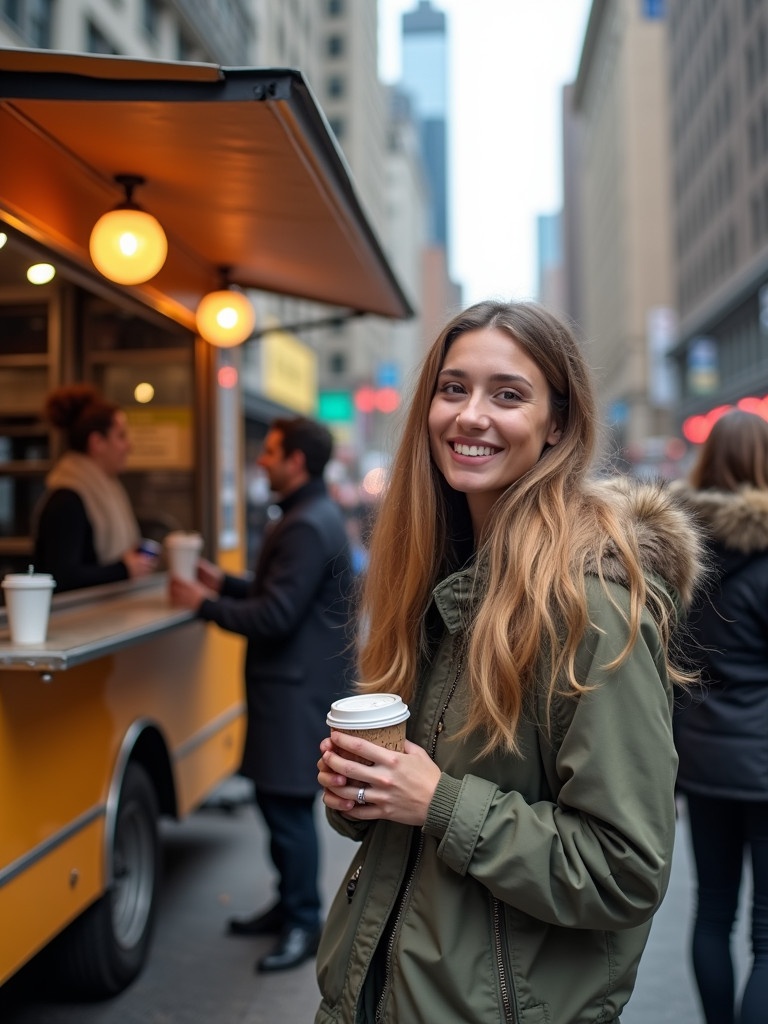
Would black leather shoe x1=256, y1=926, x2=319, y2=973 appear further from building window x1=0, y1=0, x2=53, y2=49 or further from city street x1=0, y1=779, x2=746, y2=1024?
building window x1=0, y1=0, x2=53, y2=49

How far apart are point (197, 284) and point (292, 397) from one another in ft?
64.6

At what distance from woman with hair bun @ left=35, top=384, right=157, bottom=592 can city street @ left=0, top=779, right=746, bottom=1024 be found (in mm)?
1680

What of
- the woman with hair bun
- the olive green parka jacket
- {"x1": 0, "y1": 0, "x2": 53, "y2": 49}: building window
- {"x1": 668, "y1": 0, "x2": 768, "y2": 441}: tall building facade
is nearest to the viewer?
the olive green parka jacket

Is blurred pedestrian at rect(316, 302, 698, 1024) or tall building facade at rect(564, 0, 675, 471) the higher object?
tall building facade at rect(564, 0, 675, 471)

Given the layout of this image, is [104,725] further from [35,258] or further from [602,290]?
[602,290]

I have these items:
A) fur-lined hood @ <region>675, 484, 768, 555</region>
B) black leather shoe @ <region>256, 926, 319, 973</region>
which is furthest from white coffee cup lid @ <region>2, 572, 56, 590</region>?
fur-lined hood @ <region>675, 484, 768, 555</region>

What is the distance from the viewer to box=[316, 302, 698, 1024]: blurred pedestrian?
63.1 inches

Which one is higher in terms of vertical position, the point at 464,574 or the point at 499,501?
the point at 499,501

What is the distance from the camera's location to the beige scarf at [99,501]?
16.7 feet

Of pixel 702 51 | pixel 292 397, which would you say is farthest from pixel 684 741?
pixel 702 51

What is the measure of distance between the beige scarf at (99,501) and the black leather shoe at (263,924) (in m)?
1.86

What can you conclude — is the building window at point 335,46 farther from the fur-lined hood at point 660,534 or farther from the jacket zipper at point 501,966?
the jacket zipper at point 501,966

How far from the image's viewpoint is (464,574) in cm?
188

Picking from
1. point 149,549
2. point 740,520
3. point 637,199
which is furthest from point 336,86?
point 740,520
